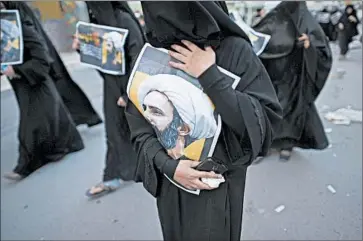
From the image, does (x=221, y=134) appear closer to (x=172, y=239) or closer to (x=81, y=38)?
(x=172, y=239)

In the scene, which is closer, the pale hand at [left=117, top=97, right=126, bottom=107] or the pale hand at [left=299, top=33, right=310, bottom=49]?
the pale hand at [left=117, top=97, right=126, bottom=107]

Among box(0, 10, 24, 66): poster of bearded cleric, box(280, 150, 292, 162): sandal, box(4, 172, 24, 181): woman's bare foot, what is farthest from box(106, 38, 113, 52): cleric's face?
box(280, 150, 292, 162): sandal

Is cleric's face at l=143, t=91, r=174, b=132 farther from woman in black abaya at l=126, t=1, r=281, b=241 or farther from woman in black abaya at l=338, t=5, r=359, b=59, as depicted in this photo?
woman in black abaya at l=338, t=5, r=359, b=59

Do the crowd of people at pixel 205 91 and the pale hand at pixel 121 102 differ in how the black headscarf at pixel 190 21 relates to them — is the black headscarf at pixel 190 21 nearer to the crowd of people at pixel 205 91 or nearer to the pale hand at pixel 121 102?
the crowd of people at pixel 205 91

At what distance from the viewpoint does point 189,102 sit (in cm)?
83

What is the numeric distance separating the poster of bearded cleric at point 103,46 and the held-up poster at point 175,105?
0.91 m

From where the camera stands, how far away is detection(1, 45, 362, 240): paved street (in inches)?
71.4

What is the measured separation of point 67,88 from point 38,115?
459 millimetres

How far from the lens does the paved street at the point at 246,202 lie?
1812 millimetres

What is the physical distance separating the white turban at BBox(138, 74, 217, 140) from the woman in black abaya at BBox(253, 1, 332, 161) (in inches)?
55.0

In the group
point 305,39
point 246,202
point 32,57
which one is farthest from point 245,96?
point 32,57

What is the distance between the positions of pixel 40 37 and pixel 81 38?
475 mm

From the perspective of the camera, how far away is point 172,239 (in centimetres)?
108

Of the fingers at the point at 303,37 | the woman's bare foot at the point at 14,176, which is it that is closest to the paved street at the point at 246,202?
the woman's bare foot at the point at 14,176
